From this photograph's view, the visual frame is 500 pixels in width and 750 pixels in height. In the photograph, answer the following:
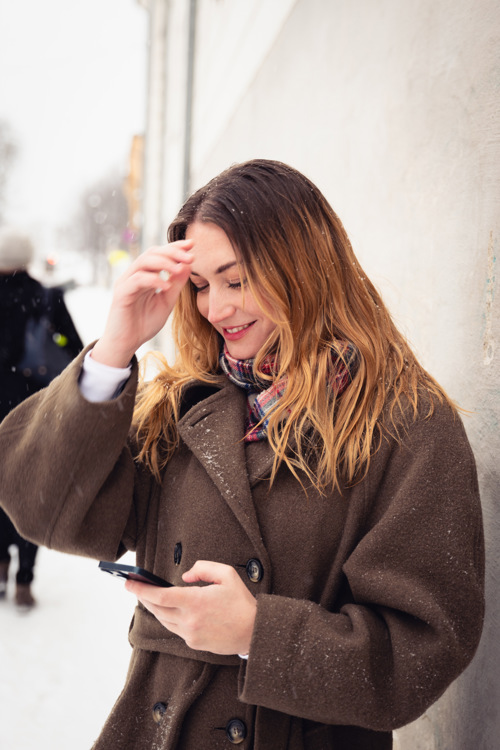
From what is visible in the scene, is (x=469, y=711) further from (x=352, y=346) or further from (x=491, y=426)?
(x=352, y=346)

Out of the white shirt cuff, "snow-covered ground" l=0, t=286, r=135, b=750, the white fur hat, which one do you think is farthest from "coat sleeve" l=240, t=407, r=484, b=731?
the white fur hat

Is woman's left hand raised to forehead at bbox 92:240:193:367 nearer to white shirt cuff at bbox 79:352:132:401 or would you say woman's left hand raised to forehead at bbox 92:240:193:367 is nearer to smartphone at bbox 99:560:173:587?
white shirt cuff at bbox 79:352:132:401

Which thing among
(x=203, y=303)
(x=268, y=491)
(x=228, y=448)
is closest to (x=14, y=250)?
(x=203, y=303)

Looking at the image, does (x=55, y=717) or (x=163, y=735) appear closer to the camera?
(x=163, y=735)

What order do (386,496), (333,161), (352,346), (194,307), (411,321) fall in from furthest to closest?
1. (333,161)
2. (411,321)
3. (194,307)
4. (352,346)
5. (386,496)

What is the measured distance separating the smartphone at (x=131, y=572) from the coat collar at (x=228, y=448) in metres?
0.27

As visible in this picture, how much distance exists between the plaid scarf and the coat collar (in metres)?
0.02

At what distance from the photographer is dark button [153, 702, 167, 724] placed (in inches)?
57.7

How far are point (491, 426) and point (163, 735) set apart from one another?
103cm

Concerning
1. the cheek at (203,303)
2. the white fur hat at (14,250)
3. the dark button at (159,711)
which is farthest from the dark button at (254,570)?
the white fur hat at (14,250)

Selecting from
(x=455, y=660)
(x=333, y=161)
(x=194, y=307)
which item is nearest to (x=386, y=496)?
(x=455, y=660)

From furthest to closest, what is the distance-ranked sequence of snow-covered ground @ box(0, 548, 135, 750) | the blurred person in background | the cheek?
the blurred person in background < snow-covered ground @ box(0, 548, 135, 750) < the cheek

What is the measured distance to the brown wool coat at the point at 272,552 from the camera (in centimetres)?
119

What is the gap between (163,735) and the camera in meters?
1.44
